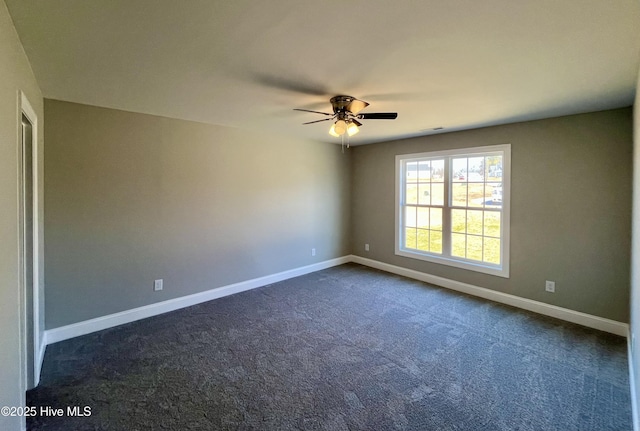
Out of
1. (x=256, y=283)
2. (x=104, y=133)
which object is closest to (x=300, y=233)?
(x=256, y=283)

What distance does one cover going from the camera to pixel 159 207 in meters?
3.65

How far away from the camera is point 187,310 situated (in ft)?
12.5

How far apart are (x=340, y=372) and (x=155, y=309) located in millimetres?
2508

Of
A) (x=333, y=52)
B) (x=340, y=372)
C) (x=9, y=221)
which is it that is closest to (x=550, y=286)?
(x=340, y=372)

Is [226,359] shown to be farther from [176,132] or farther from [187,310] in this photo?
[176,132]

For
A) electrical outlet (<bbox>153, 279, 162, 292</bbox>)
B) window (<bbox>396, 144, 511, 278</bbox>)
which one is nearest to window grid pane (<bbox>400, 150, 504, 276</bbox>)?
window (<bbox>396, 144, 511, 278</bbox>)

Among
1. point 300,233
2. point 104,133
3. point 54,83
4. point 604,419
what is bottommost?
point 604,419

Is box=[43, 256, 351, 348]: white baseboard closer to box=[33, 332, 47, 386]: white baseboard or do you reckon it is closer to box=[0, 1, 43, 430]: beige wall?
Answer: box=[33, 332, 47, 386]: white baseboard

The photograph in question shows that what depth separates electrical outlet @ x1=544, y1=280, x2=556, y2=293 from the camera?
12.0 feet

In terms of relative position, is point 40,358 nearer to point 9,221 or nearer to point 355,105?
point 9,221

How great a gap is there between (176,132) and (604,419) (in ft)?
15.9

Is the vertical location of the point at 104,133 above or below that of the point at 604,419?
above

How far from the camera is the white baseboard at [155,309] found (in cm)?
306

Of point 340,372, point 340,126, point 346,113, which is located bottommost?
point 340,372
